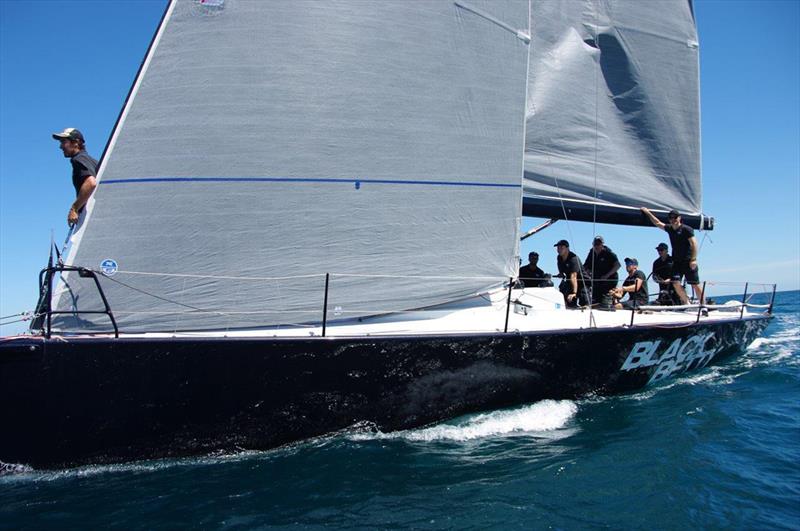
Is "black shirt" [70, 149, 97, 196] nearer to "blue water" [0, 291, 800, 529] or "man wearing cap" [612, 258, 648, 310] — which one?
"blue water" [0, 291, 800, 529]

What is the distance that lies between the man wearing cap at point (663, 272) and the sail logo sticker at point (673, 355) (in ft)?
3.04

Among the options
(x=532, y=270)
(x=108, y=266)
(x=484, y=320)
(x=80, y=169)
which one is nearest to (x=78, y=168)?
(x=80, y=169)

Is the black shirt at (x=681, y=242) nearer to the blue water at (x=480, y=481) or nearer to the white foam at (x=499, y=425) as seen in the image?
the blue water at (x=480, y=481)

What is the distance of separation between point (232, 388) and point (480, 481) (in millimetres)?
2276

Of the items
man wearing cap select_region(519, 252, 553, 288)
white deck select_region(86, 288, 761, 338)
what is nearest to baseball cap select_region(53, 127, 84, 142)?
A: white deck select_region(86, 288, 761, 338)

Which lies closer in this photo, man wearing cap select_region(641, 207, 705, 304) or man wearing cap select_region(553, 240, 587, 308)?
man wearing cap select_region(553, 240, 587, 308)

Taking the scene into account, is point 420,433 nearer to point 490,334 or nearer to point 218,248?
point 490,334

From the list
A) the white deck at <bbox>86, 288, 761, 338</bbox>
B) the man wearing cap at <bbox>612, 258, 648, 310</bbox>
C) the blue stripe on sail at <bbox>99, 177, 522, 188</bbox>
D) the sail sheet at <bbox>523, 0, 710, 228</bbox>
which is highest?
the sail sheet at <bbox>523, 0, 710, 228</bbox>

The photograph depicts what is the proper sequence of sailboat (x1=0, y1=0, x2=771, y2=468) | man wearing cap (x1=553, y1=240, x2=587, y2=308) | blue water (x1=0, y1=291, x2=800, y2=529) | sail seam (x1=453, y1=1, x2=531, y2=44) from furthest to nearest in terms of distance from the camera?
man wearing cap (x1=553, y1=240, x2=587, y2=308)
sail seam (x1=453, y1=1, x2=531, y2=44)
sailboat (x1=0, y1=0, x2=771, y2=468)
blue water (x1=0, y1=291, x2=800, y2=529)

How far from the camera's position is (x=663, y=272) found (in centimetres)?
863

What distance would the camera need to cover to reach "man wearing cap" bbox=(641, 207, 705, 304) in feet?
26.8

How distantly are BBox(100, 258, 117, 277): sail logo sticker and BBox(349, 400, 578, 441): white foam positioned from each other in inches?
106

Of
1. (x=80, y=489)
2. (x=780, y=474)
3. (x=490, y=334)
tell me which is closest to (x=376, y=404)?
(x=490, y=334)

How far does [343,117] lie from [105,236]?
8.32 ft
